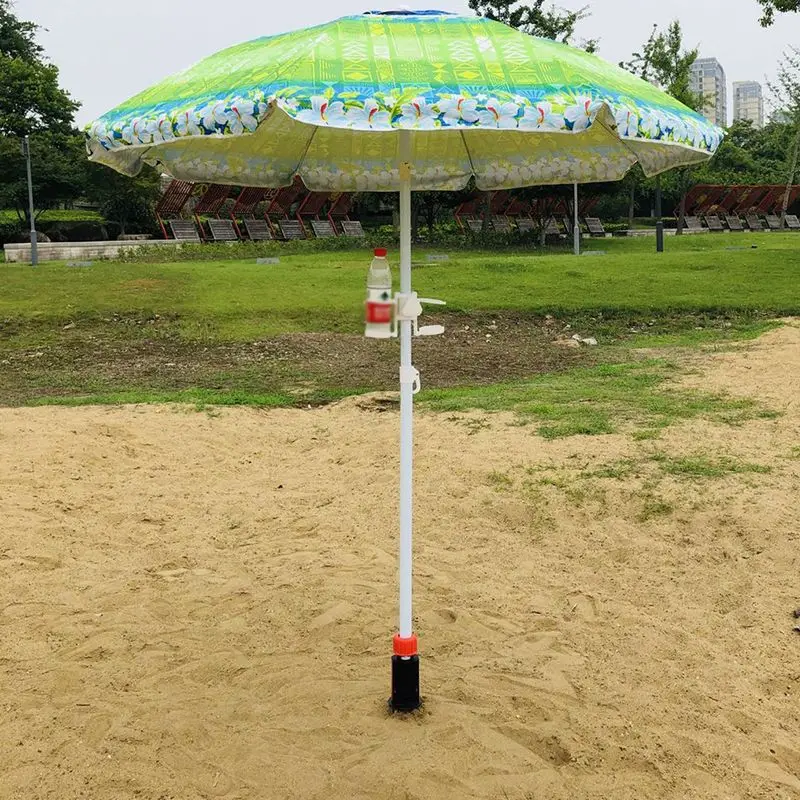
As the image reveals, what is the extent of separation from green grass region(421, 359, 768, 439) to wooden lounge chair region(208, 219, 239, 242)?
23.1 meters

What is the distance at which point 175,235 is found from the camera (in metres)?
31.3

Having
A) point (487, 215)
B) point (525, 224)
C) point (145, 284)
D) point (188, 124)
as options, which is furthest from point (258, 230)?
point (188, 124)

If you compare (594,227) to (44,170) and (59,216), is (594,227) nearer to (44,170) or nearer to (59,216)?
(44,170)

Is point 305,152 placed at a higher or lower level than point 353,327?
higher

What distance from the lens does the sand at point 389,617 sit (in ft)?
10.4

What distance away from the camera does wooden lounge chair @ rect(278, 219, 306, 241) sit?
32309 millimetres

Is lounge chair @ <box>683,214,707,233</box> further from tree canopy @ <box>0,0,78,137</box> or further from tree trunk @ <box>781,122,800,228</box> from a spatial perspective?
tree canopy @ <box>0,0,78,137</box>

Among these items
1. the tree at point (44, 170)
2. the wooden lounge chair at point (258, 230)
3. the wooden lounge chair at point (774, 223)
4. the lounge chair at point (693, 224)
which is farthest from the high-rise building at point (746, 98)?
the tree at point (44, 170)

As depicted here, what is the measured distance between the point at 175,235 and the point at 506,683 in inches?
1161

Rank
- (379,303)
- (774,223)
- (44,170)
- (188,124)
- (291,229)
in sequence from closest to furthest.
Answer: (188,124), (379,303), (44,170), (291,229), (774,223)

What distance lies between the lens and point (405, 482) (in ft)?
10.8

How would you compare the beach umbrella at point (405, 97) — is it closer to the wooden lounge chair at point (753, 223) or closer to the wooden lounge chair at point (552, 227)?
the wooden lounge chair at point (552, 227)

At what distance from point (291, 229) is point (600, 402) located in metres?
25.8

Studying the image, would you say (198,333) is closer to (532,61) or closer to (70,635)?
(70,635)
